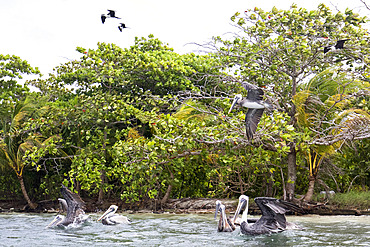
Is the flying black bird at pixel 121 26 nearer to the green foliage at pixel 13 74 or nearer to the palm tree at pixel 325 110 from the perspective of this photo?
the palm tree at pixel 325 110

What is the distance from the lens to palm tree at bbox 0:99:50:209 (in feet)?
51.3

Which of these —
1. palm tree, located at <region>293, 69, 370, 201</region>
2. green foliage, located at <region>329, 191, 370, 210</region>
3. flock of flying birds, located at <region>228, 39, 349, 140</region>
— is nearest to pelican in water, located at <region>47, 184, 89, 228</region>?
flock of flying birds, located at <region>228, 39, 349, 140</region>

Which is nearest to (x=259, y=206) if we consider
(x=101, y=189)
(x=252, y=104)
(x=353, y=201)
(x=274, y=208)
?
(x=274, y=208)

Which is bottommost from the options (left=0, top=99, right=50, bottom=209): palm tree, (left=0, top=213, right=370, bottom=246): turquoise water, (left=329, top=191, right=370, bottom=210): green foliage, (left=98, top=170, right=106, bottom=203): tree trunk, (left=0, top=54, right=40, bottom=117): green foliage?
(left=0, top=213, right=370, bottom=246): turquoise water

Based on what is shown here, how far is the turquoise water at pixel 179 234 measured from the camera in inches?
317

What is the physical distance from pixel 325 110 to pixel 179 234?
5.28 m

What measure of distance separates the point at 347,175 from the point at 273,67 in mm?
5691

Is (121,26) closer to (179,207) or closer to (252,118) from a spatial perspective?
(252,118)

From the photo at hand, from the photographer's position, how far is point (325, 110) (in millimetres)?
11695

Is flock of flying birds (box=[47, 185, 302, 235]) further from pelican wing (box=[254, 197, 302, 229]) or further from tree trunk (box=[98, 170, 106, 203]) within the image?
tree trunk (box=[98, 170, 106, 203])

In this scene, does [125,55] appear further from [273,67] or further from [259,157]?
[259,157]

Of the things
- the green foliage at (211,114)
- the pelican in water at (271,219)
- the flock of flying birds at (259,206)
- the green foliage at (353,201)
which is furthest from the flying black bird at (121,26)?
the green foliage at (353,201)

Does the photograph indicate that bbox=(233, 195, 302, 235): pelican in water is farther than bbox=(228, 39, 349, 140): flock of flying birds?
Yes

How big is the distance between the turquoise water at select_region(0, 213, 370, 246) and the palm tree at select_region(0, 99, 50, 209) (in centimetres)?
409
